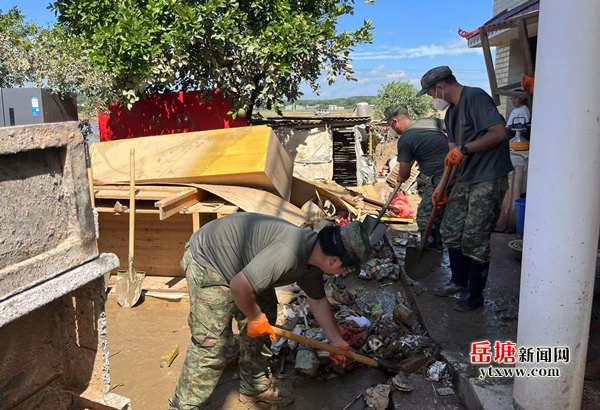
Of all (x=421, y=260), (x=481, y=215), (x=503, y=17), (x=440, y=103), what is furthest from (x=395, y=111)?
(x=503, y=17)

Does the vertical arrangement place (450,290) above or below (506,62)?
below

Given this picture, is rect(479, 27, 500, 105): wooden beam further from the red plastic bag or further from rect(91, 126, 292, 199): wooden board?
the red plastic bag

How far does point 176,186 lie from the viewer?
574 cm

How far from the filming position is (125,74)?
7605 mm

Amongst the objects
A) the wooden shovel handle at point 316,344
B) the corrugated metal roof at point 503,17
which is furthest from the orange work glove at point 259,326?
the corrugated metal roof at point 503,17

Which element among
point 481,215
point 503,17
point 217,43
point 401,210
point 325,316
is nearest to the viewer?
point 325,316

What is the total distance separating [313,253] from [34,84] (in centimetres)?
784

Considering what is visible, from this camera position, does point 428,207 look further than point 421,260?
Yes

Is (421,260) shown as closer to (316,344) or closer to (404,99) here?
(316,344)

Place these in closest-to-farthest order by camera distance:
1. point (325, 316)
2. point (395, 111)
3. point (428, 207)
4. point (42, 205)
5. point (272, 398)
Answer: point (42, 205), point (325, 316), point (272, 398), point (428, 207), point (395, 111)

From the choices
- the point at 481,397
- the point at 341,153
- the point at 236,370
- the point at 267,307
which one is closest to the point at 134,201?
the point at 236,370

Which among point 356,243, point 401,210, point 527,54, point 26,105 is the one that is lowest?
point 401,210

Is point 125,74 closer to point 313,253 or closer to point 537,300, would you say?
point 313,253

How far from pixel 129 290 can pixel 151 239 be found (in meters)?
0.80
